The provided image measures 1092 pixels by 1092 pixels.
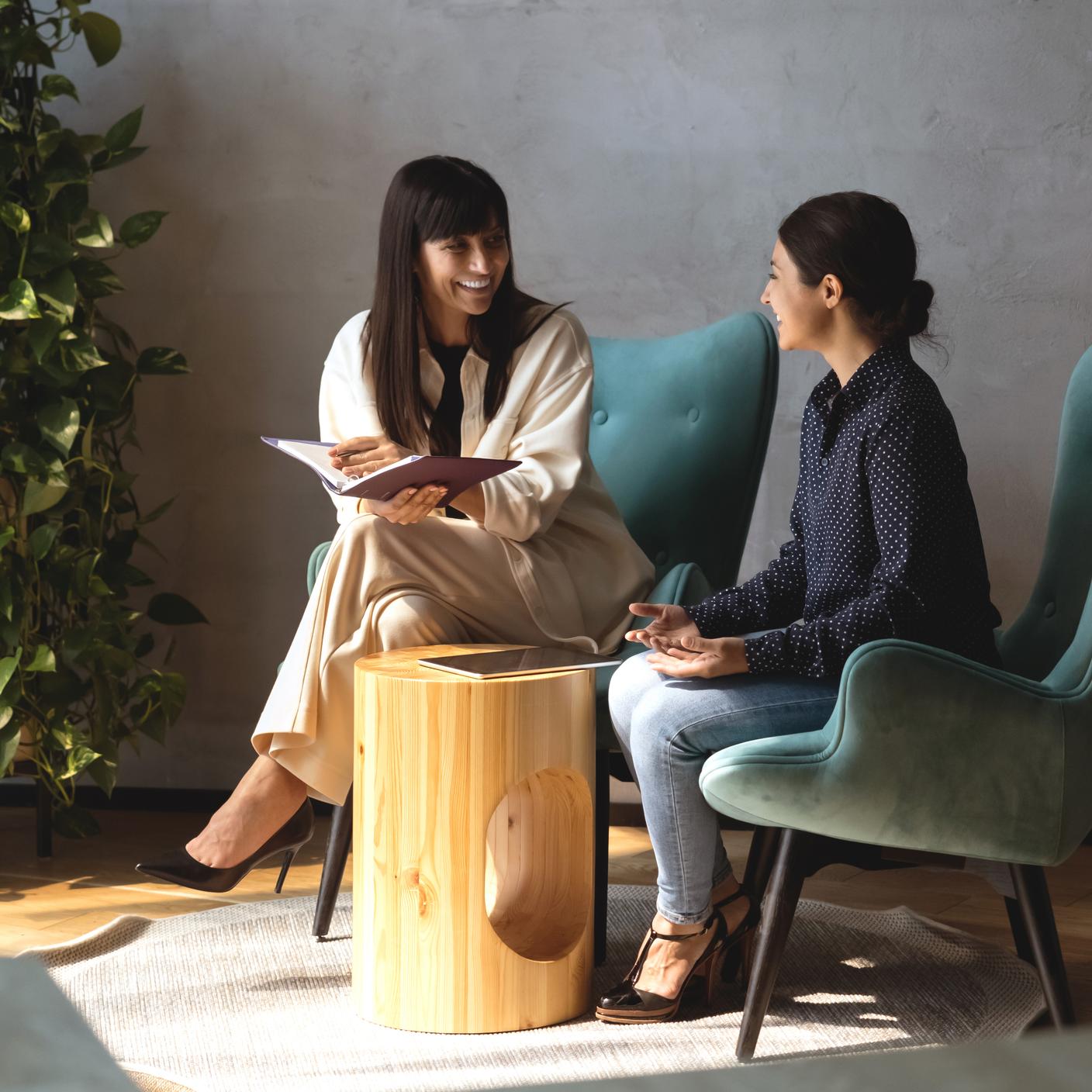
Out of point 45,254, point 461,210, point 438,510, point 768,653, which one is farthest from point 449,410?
Result: point 45,254

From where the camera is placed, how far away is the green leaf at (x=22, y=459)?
8.80 feet

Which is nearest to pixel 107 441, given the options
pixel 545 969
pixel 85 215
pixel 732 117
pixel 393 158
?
pixel 85 215

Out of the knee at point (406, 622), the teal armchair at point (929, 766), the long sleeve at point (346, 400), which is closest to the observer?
the teal armchair at point (929, 766)

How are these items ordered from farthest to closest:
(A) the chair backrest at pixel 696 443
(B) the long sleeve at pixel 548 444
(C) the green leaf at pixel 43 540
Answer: (C) the green leaf at pixel 43 540, (A) the chair backrest at pixel 696 443, (B) the long sleeve at pixel 548 444

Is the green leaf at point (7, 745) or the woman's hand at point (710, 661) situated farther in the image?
the green leaf at point (7, 745)

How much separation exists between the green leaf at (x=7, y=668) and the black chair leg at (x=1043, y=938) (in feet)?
6.09

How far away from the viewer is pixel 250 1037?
6.12 feet

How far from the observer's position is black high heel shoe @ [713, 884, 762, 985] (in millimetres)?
1963

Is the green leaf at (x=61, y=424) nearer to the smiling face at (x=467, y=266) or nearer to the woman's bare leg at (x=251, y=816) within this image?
Result: the smiling face at (x=467, y=266)

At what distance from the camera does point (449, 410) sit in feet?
7.91

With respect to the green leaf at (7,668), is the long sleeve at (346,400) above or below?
above

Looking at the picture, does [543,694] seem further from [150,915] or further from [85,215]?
[85,215]

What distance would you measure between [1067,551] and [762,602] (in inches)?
17.7

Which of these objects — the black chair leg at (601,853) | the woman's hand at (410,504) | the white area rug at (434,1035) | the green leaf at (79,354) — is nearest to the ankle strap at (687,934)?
the white area rug at (434,1035)
